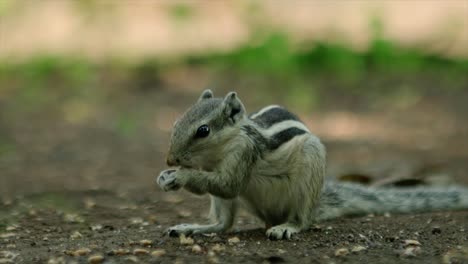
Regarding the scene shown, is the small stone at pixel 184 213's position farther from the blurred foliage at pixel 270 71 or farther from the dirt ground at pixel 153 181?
the blurred foliage at pixel 270 71

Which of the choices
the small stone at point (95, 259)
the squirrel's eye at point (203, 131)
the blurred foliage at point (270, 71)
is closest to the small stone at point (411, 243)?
the squirrel's eye at point (203, 131)

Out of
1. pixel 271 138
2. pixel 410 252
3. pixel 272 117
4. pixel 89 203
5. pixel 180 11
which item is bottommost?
pixel 410 252

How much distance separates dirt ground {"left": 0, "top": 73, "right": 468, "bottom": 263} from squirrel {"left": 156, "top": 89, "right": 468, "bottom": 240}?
0.47 feet

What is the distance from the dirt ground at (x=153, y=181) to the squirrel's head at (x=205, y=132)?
17.1 inches

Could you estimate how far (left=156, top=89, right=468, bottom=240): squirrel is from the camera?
14.3 ft

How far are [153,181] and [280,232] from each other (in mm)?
2568

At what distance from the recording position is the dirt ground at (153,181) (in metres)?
4.15

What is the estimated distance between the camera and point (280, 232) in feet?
14.8

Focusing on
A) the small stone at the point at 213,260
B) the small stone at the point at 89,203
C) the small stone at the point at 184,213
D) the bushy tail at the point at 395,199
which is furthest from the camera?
the small stone at the point at 89,203

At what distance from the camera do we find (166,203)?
6062 mm

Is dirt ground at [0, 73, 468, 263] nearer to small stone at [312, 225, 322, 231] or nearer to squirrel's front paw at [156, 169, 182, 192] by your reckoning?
small stone at [312, 225, 322, 231]

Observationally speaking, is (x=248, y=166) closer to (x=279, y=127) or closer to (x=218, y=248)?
(x=279, y=127)

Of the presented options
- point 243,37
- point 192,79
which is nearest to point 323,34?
point 243,37

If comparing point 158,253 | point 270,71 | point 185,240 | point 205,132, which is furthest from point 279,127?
point 270,71
